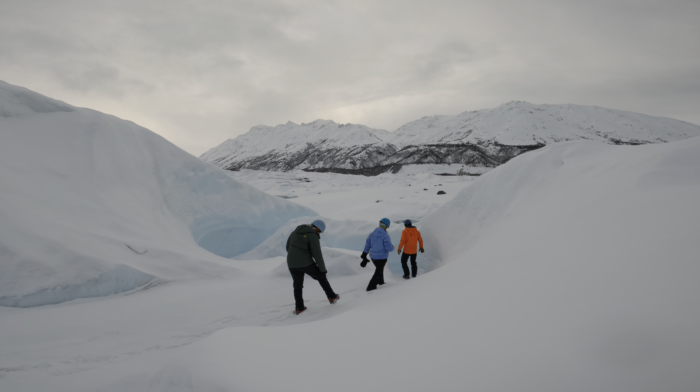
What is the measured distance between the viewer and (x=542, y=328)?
71.1 inches

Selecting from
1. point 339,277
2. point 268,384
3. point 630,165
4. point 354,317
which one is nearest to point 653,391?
point 268,384

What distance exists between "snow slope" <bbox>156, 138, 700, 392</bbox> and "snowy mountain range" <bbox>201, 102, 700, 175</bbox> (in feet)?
209

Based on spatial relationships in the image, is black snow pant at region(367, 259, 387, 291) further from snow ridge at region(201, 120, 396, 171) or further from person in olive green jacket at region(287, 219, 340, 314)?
snow ridge at region(201, 120, 396, 171)

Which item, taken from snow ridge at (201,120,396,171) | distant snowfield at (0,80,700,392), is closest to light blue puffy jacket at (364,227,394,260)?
distant snowfield at (0,80,700,392)

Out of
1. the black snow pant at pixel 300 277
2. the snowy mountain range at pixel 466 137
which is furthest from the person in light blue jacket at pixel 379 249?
the snowy mountain range at pixel 466 137

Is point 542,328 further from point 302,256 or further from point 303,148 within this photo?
point 303,148

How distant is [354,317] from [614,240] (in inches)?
81.1

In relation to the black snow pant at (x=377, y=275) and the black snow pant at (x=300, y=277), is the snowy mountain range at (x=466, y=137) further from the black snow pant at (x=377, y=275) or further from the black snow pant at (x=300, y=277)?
the black snow pant at (x=300, y=277)

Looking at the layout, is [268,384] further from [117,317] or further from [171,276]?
[171,276]

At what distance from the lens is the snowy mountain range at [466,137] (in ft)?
277

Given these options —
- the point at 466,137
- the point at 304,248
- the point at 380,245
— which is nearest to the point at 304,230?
the point at 304,248

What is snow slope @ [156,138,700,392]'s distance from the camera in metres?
1.49

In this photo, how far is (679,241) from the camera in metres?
2.10

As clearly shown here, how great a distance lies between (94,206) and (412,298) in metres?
5.66
